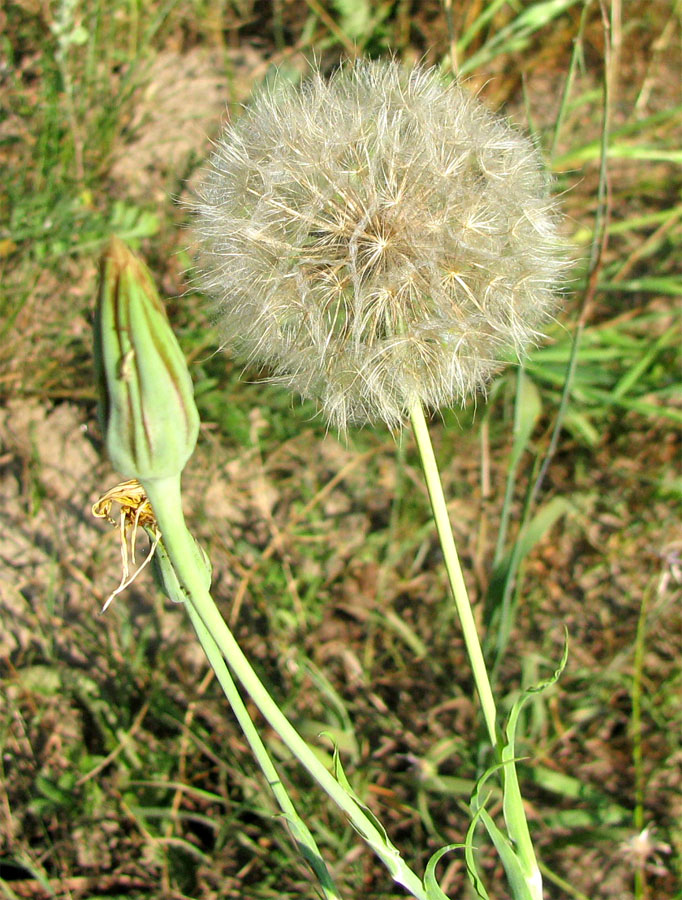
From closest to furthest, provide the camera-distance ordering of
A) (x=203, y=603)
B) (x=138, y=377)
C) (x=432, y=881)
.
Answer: (x=138, y=377) → (x=203, y=603) → (x=432, y=881)

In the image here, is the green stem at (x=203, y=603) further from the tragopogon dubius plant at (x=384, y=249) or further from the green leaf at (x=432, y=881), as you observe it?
the tragopogon dubius plant at (x=384, y=249)

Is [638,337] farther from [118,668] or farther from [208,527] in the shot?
[118,668]

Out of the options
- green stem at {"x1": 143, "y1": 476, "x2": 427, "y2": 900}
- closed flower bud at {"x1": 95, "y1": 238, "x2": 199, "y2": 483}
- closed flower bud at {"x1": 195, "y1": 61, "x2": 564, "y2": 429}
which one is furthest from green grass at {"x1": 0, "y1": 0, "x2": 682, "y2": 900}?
closed flower bud at {"x1": 95, "y1": 238, "x2": 199, "y2": 483}

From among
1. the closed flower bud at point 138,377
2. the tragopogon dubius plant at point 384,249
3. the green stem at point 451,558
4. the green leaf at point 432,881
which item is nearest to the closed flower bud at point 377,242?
the tragopogon dubius plant at point 384,249

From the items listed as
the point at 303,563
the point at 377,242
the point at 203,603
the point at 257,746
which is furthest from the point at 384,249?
the point at 303,563

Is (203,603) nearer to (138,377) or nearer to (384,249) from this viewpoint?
(138,377)

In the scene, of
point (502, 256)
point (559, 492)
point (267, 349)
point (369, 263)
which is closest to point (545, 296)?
point (502, 256)

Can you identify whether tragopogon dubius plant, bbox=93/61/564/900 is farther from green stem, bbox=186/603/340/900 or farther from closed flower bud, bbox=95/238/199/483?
closed flower bud, bbox=95/238/199/483
